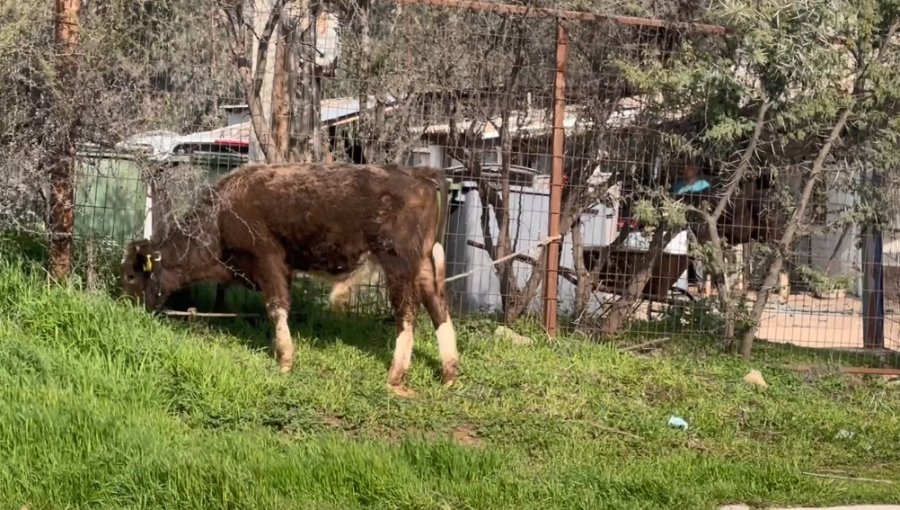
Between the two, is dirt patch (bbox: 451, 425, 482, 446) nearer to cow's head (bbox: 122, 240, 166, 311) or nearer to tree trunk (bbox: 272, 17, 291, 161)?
cow's head (bbox: 122, 240, 166, 311)

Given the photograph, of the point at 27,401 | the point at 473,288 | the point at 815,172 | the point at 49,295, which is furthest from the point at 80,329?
the point at 815,172

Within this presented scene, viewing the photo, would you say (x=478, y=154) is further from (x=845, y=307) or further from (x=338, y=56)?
(x=845, y=307)

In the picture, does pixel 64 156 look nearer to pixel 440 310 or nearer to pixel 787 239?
pixel 440 310

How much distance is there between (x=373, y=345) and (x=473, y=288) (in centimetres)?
175

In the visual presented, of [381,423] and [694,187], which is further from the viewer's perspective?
[694,187]

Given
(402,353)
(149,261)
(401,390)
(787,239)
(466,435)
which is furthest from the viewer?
(787,239)

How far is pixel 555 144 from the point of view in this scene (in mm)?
10273

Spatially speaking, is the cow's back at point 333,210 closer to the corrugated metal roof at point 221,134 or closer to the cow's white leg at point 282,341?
the cow's white leg at point 282,341

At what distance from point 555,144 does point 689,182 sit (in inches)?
55.2

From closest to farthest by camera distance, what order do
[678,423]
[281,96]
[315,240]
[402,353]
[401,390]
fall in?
[678,423] → [401,390] → [402,353] → [315,240] → [281,96]

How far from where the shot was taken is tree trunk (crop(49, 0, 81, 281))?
8.65 meters

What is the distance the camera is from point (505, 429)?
25.1 ft

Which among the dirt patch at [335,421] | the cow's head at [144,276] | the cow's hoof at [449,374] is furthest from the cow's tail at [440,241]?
the cow's head at [144,276]

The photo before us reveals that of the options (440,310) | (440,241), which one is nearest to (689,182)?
(440,241)
